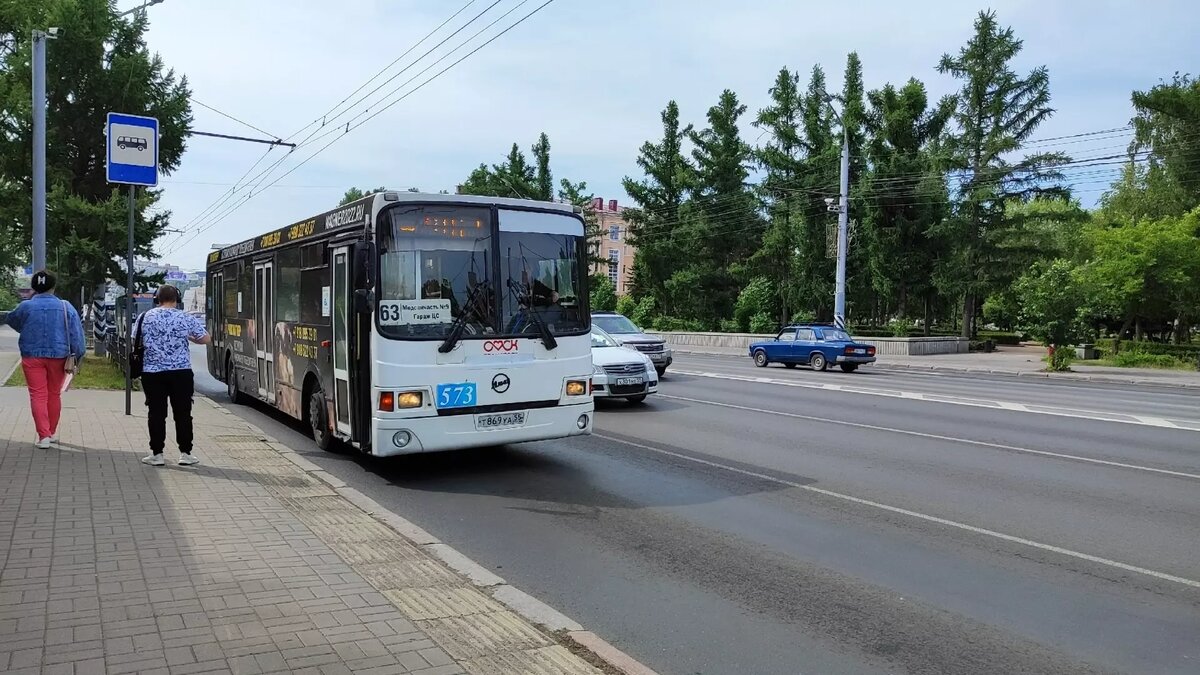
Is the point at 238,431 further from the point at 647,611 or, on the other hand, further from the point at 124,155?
the point at 647,611

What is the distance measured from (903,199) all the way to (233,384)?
37.5 metres

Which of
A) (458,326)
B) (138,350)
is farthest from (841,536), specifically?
(138,350)

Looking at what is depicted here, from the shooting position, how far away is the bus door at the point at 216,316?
15852 mm

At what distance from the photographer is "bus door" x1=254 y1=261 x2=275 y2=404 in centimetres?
1237

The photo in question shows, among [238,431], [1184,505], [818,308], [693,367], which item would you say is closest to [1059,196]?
[818,308]

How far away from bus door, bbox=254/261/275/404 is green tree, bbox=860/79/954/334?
1464 inches

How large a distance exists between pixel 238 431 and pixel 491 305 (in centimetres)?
476

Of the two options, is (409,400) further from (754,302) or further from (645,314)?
(645,314)

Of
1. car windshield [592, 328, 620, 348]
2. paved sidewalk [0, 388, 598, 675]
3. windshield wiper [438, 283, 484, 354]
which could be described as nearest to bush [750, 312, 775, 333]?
car windshield [592, 328, 620, 348]

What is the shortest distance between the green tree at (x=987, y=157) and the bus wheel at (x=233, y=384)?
119 ft

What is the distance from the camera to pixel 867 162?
45812 mm

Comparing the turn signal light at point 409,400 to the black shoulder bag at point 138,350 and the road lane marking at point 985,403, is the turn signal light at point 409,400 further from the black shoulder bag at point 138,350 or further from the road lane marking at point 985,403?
the road lane marking at point 985,403

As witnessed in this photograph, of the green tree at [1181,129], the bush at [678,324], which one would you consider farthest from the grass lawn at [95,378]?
the green tree at [1181,129]

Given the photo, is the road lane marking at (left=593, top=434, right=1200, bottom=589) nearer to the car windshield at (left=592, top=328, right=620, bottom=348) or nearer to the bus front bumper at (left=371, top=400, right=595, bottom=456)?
the bus front bumper at (left=371, top=400, right=595, bottom=456)
